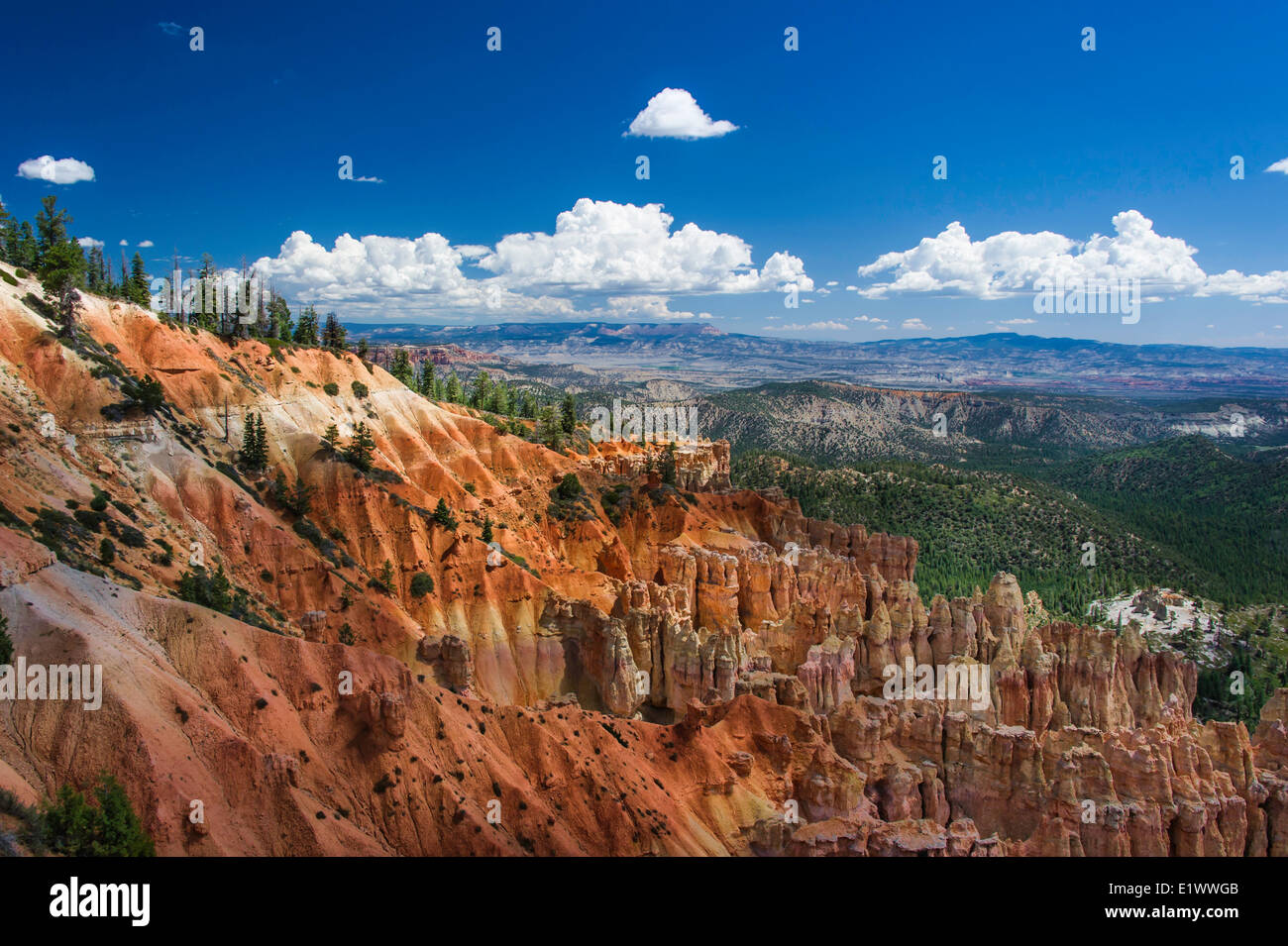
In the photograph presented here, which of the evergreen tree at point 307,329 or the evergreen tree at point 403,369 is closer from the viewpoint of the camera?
the evergreen tree at point 307,329

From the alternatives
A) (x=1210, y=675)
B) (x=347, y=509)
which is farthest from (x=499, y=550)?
(x=1210, y=675)

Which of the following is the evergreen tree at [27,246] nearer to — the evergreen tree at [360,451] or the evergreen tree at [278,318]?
the evergreen tree at [278,318]

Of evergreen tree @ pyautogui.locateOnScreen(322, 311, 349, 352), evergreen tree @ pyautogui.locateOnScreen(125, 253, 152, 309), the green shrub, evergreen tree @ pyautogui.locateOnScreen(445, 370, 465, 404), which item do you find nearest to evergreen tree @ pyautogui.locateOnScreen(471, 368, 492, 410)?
evergreen tree @ pyautogui.locateOnScreen(445, 370, 465, 404)

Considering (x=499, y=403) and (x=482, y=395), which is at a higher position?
(x=482, y=395)

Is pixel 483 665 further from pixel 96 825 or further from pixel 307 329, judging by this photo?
pixel 307 329

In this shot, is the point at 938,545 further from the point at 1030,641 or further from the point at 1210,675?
the point at 1030,641

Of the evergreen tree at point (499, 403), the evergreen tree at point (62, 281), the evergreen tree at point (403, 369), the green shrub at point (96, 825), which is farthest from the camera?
the evergreen tree at point (499, 403)

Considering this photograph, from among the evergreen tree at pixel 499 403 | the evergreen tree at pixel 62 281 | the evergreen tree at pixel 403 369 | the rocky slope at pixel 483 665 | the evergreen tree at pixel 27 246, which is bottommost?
the rocky slope at pixel 483 665

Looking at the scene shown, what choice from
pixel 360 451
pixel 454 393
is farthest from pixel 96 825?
pixel 454 393

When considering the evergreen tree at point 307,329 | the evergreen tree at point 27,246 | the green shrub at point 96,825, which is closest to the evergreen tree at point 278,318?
the evergreen tree at point 307,329
